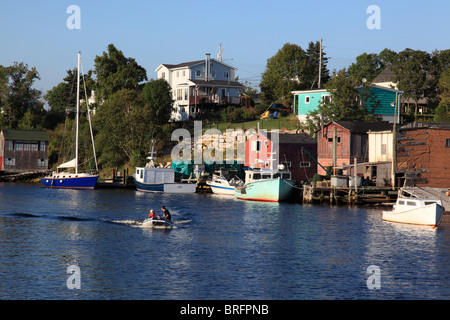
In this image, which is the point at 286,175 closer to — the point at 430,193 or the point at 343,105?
the point at 430,193

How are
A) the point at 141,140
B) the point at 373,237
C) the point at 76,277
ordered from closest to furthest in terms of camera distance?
1. the point at 76,277
2. the point at 373,237
3. the point at 141,140

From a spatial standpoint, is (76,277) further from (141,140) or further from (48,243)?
(141,140)

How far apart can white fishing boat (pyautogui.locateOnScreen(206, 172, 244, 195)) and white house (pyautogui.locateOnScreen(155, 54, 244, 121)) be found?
1403 inches

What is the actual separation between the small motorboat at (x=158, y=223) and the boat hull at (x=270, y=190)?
73.8 ft

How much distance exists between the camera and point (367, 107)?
96562 millimetres

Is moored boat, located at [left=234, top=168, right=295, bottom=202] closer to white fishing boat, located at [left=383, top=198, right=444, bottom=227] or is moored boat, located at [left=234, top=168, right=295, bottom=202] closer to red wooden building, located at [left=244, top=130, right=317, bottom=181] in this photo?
red wooden building, located at [left=244, top=130, right=317, bottom=181]

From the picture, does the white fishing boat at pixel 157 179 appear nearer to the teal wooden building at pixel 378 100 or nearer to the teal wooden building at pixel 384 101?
the teal wooden building at pixel 378 100

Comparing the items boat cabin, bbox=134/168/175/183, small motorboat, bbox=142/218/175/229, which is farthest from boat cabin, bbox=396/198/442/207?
boat cabin, bbox=134/168/175/183

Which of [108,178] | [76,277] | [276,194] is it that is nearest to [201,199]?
[276,194]

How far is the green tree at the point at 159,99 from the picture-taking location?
11275 centimetres

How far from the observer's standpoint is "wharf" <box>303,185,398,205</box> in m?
68.4

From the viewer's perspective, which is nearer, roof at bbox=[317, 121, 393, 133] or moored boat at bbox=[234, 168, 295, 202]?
moored boat at bbox=[234, 168, 295, 202]

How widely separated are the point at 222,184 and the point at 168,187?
8629 mm
